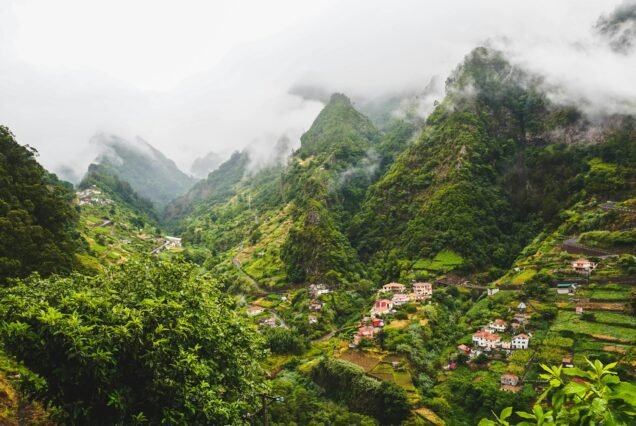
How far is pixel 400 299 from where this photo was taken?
65.1 meters

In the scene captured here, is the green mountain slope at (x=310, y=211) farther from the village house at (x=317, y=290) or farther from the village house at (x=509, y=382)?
the village house at (x=509, y=382)

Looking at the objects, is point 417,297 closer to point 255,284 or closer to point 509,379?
point 509,379

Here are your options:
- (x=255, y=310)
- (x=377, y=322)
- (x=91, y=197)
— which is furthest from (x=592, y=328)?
(x=91, y=197)

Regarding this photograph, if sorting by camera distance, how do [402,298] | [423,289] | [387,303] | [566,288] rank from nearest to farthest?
1. [566,288]
2. [387,303]
3. [402,298]
4. [423,289]

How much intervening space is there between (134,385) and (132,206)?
16214 centimetres

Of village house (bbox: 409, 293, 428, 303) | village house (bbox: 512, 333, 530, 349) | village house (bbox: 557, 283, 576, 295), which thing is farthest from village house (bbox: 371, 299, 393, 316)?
village house (bbox: 557, 283, 576, 295)

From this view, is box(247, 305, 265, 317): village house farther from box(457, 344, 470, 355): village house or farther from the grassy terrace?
the grassy terrace


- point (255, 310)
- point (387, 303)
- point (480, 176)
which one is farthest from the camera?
point (480, 176)

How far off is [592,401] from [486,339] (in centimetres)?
4786

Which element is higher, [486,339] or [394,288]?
[394,288]

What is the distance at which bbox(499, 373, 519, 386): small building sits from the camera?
37.0 metres

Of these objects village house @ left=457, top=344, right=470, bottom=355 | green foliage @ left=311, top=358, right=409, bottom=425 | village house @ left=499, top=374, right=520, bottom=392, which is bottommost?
green foliage @ left=311, top=358, right=409, bottom=425

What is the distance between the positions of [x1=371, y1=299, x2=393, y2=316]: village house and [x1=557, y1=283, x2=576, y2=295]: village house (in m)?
Result: 22.9

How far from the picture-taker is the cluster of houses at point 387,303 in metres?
54.3
